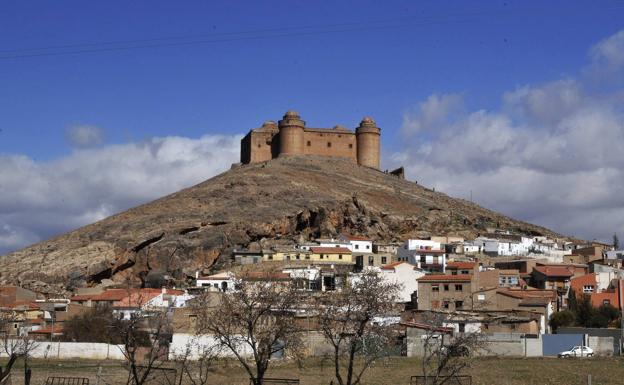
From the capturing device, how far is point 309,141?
4737 inches

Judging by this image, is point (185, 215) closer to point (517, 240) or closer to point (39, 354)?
point (517, 240)

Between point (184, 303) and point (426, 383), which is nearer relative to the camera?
point (426, 383)

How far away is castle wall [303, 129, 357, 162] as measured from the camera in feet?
394

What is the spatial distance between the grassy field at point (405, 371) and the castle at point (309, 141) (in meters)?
77.6

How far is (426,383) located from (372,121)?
9761 centimetres

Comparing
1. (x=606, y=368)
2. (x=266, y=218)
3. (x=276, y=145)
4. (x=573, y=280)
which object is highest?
(x=276, y=145)

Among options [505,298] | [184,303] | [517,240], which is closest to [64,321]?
[184,303]

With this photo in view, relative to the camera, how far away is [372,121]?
12362cm

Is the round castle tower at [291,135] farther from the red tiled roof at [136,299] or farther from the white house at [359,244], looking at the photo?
the red tiled roof at [136,299]

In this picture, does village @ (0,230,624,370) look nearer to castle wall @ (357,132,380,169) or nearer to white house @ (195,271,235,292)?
white house @ (195,271,235,292)

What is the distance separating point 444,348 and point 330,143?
81900 millimetres

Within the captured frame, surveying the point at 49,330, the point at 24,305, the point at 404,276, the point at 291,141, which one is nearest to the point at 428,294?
the point at 404,276

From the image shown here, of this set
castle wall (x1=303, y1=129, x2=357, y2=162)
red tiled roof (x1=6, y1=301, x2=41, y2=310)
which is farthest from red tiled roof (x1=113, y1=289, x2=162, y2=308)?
castle wall (x1=303, y1=129, x2=357, y2=162)

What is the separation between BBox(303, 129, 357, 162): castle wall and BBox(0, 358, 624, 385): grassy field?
259ft
